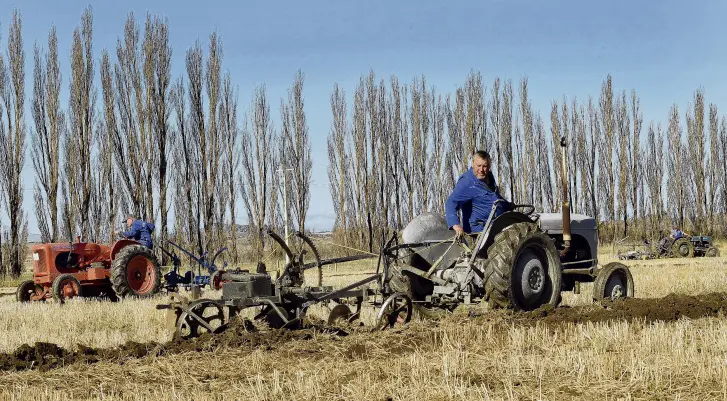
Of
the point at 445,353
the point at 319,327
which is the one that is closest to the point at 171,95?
the point at 319,327

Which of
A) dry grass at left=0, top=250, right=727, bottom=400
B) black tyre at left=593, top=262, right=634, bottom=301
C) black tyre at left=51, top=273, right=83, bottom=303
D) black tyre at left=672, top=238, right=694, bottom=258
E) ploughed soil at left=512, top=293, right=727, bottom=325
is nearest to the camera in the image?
dry grass at left=0, top=250, right=727, bottom=400

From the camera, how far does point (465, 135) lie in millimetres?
32812

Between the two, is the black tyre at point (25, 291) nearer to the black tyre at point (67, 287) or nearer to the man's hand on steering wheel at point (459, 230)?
the black tyre at point (67, 287)

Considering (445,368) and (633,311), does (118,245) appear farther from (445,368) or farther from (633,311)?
(445,368)

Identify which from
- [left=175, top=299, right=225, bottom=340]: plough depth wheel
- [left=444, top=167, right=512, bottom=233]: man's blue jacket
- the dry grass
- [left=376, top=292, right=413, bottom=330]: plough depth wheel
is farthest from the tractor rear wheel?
[left=444, top=167, right=512, bottom=233]: man's blue jacket

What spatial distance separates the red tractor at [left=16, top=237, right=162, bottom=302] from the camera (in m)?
12.3

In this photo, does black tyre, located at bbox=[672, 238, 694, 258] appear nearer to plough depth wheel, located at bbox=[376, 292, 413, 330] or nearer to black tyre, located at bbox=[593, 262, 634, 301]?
black tyre, located at bbox=[593, 262, 634, 301]

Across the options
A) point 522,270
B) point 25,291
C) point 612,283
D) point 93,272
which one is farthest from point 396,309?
point 25,291

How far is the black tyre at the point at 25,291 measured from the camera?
12993 millimetres

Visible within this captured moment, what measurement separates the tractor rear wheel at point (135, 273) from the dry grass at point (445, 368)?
5.12 metres

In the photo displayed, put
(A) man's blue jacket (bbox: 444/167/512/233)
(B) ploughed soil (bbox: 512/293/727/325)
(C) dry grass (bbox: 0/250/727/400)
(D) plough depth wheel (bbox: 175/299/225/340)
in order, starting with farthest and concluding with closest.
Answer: (A) man's blue jacket (bbox: 444/167/512/233), (B) ploughed soil (bbox: 512/293/727/325), (D) plough depth wheel (bbox: 175/299/225/340), (C) dry grass (bbox: 0/250/727/400)

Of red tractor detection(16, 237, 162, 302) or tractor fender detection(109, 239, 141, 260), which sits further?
tractor fender detection(109, 239, 141, 260)

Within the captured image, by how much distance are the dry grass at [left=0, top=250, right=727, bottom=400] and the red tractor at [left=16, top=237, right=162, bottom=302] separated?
5.22m

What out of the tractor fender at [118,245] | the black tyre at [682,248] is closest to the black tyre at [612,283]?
the tractor fender at [118,245]
